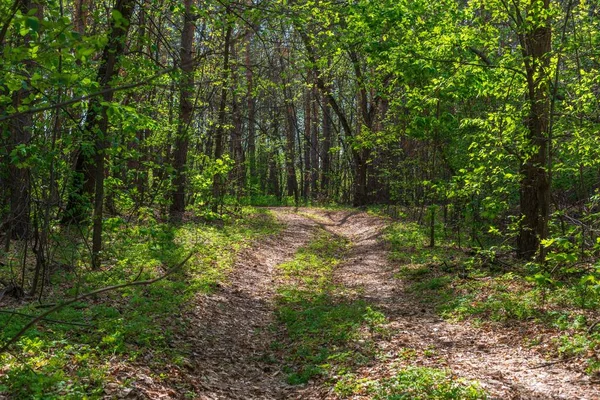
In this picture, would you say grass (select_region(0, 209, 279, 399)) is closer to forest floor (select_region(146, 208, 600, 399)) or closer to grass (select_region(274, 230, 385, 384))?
forest floor (select_region(146, 208, 600, 399))

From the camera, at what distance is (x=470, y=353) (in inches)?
269

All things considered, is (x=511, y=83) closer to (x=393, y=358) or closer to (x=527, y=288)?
(x=527, y=288)

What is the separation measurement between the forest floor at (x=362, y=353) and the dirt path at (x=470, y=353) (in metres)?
0.01

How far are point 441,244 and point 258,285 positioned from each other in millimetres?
6874

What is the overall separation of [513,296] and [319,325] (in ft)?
11.8

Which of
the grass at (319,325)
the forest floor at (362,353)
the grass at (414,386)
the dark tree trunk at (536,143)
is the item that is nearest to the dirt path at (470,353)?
the forest floor at (362,353)

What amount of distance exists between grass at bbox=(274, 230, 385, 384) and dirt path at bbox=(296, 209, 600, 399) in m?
0.39

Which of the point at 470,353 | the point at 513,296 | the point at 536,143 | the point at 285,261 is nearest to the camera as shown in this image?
the point at 470,353

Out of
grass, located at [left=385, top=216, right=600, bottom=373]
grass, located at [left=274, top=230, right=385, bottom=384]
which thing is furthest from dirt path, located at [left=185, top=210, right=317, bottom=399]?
grass, located at [left=385, top=216, right=600, bottom=373]

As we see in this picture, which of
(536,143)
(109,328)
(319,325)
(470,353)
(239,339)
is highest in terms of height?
(536,143)

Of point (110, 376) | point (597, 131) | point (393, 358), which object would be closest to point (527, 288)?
point (597, 131)

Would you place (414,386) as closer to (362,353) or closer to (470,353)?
(362,353)

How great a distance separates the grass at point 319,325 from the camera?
22.4ft

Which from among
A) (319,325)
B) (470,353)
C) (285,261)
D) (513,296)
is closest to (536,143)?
(513,296)
